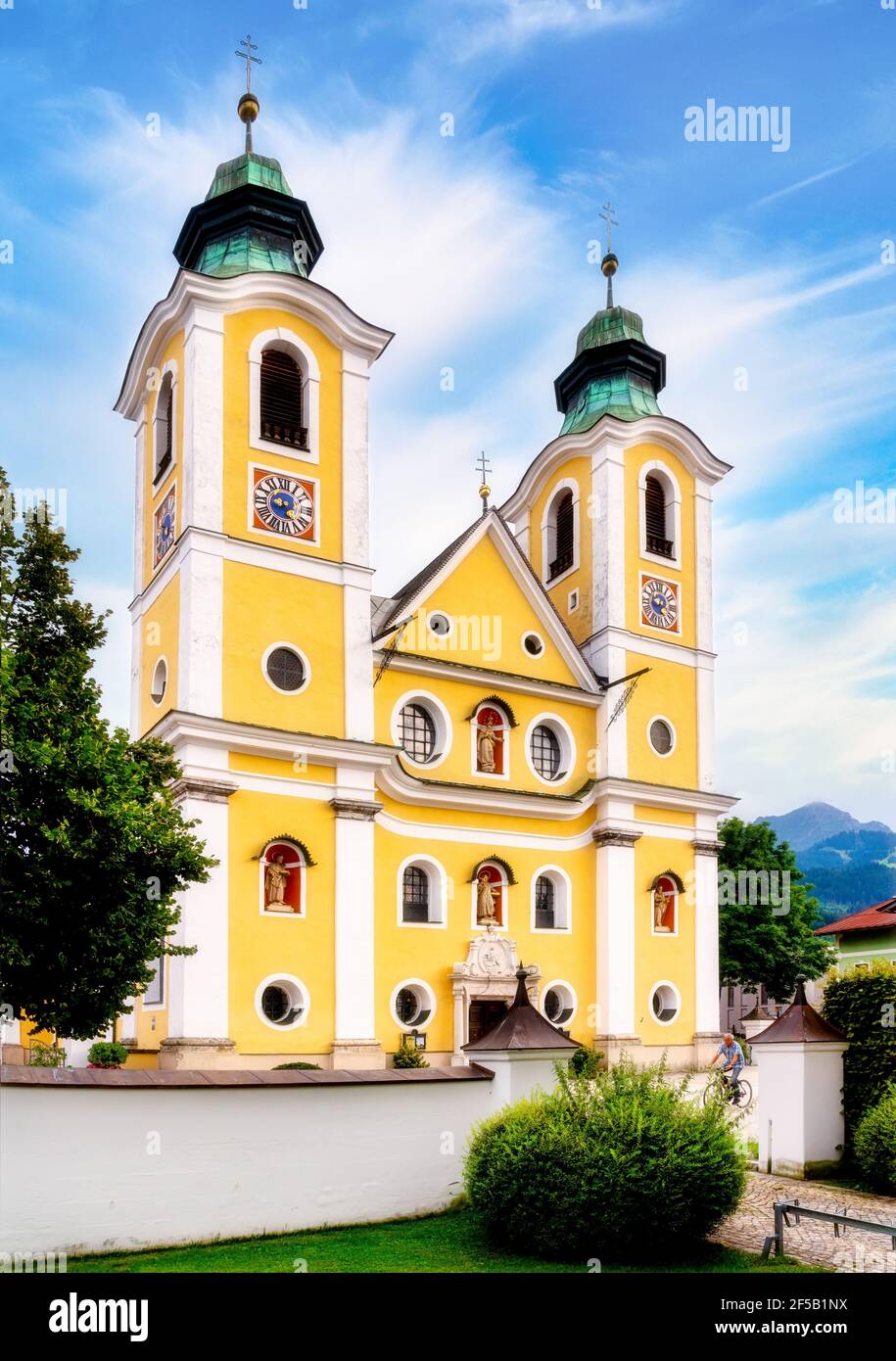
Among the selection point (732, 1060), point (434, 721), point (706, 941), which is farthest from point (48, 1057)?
point (706, 941)

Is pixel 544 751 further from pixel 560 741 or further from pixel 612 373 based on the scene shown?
pixel 612 373

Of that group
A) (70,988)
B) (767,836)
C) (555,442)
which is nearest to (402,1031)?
(70,988)

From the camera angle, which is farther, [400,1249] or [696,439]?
[696,439]

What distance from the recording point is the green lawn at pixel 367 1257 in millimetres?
11797

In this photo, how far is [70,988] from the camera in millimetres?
17344

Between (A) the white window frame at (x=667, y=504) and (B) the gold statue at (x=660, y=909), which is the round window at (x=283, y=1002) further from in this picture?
(A) the white window frame at (x=667, y=504)

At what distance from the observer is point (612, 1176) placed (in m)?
12.3

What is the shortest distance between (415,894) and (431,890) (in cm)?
38

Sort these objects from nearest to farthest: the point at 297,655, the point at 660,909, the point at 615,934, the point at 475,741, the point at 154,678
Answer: the point at 297,655 < the point at 154,678 < the point at 475,741 < the point at 615,934 < the point at 660,909

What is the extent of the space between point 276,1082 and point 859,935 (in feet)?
102

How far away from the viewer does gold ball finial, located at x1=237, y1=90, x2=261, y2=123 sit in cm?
3071

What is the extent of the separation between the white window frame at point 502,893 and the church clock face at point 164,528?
994 cm
